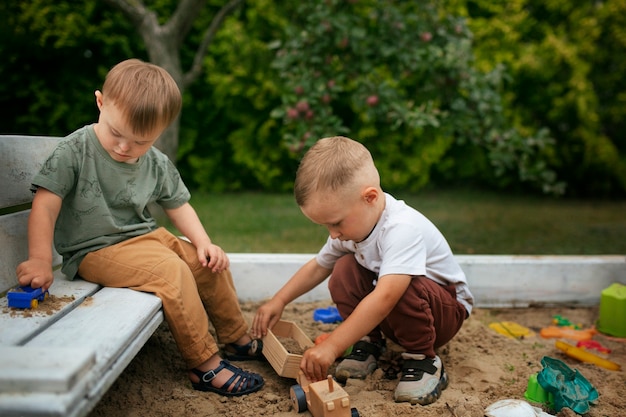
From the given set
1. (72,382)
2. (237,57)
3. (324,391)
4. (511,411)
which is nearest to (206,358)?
(324,391)

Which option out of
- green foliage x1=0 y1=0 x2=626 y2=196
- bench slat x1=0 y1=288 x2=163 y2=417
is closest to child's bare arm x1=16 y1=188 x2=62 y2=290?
bench slat x1=0 y1=288 x2=163 y2=417

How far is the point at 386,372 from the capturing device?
208 cm

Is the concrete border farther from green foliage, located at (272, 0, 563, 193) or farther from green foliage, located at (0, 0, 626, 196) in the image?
green foliage, located at (0, 0, 626, 196)

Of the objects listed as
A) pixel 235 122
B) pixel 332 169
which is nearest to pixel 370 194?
pixel 332 169

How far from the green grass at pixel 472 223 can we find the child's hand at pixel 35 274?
79.2 inches

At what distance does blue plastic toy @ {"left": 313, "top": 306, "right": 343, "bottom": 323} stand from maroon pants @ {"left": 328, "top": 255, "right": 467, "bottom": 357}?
1.08 feet

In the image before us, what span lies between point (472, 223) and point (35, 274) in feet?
13.2

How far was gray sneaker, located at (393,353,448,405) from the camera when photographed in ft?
6.05

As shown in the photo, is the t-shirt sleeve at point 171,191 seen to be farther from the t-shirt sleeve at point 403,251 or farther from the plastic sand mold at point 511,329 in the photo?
the plastic sand mold at point 511,329

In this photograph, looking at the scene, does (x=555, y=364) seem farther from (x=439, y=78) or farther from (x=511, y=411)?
(x=439, y=78)

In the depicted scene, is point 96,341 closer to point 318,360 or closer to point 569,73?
point 318,360

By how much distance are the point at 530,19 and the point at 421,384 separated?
5.44m

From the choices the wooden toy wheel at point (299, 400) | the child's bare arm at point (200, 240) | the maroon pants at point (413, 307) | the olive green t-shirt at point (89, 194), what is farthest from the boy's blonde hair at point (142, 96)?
the wooden toy wheel at point (299, 400)

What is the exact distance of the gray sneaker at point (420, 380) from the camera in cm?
184
